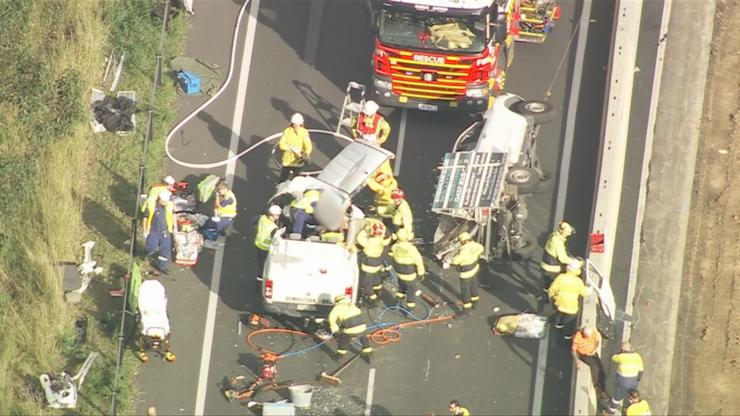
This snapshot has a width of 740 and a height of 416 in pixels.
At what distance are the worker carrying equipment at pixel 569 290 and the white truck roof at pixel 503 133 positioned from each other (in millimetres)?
2962

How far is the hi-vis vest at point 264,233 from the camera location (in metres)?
31.9

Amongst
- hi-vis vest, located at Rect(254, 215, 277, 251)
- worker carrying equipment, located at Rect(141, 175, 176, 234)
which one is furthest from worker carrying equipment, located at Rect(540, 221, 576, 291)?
worker carrying equipment, located at Rect(141, 175, 176, 234)

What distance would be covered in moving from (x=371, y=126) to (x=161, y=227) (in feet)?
14.3

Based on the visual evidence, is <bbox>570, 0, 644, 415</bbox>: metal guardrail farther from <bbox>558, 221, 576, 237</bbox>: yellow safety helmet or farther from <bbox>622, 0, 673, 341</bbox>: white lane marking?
<bbox>558, 221, 576, 237</bbox>: yellow safety helmet

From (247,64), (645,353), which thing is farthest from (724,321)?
(247,64)

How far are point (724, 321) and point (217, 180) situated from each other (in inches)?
373

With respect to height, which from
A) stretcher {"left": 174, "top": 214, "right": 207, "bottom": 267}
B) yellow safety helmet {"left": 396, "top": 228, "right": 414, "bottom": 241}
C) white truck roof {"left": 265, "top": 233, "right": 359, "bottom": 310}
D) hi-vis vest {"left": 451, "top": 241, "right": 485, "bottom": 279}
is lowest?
stretcher {"left": 174, "top": 214, "right": 207, "bottom": 267}

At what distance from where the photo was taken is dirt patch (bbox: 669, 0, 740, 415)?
3189 cm

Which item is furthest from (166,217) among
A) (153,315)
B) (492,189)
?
(492,189)

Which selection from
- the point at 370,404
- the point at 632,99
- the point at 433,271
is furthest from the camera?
the point at 632,99

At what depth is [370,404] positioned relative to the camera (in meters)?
31.1

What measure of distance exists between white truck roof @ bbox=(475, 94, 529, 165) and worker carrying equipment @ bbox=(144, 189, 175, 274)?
5633mm

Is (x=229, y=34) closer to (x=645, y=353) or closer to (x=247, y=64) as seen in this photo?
(x=247, y=64)

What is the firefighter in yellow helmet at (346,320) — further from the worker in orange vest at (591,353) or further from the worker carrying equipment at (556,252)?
the worker in orange vest at (591,353)
